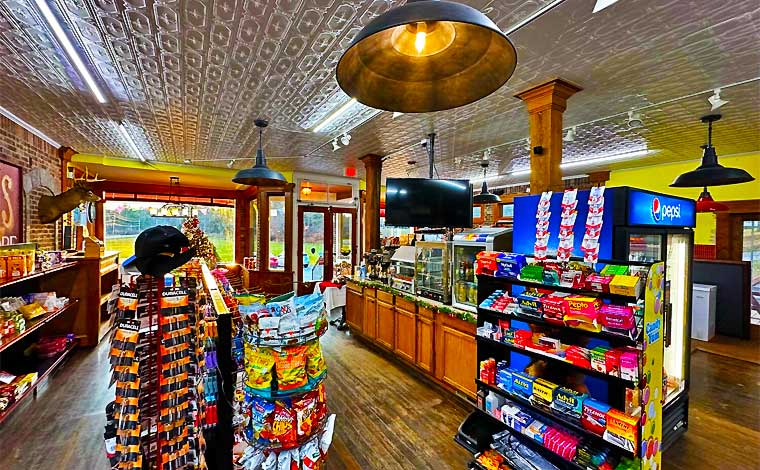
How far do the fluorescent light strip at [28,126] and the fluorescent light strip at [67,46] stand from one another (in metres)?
1.37

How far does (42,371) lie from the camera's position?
3557mm

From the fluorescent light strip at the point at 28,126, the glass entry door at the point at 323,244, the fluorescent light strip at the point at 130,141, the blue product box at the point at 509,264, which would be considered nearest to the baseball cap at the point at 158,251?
the blue product box at the point at 509,264

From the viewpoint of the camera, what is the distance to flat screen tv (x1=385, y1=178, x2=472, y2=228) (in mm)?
4551

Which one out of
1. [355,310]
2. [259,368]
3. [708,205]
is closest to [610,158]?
[708,205]

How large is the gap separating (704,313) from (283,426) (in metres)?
6.51

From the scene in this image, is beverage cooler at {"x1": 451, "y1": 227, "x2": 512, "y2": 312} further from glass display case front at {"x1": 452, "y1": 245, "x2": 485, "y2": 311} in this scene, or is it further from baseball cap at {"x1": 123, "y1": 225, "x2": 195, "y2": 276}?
baseball cap at {"x1": 123, "y1": 225, "x2": 195, "y2": 276}

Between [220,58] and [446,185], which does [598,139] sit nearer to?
[446,185]

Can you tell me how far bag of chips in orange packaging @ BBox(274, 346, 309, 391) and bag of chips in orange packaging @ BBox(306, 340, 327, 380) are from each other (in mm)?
50

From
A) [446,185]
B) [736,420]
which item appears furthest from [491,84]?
[736,420]

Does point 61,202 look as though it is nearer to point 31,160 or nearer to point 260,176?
point 31,160

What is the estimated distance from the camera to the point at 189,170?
683 centimetres

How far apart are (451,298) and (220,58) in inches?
115

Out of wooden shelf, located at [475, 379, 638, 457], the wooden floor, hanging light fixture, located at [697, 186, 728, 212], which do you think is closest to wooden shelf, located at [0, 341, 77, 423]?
the wooden floor

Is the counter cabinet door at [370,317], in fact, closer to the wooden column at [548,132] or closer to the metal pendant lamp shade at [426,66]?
the wooden column at [548,132]
